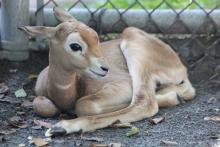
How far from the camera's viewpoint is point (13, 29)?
476cm

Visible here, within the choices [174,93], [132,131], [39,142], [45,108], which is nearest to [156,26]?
[174,93]

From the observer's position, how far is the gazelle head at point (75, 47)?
3.74m

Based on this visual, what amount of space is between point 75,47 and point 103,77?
11.4 inches

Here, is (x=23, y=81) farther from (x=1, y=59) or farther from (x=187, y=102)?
(x=187, y=102)

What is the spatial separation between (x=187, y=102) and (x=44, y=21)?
1.17 metres

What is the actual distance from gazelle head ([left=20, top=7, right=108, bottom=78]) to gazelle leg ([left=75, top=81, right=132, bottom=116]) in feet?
0.70

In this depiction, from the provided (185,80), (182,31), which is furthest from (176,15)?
(185,80)

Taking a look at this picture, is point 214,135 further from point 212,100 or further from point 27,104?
point 27,104

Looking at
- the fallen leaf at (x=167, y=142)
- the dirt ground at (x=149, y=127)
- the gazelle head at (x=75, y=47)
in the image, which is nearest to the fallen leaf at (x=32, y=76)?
the dirt ground at (x=149, y=127)

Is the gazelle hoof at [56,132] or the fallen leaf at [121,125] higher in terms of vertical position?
the fallen leaf at [121,125]

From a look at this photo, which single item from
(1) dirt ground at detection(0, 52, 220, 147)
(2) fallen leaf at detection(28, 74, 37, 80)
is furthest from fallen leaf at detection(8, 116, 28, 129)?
(2) fallen leaf at detection(28, 74, 37, 80)

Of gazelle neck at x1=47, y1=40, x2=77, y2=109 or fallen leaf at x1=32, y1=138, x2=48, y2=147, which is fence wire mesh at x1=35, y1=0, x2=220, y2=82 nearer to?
gazelle neck at x1=47, y1=40, x2=77, y2=109

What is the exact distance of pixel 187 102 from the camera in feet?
14.6

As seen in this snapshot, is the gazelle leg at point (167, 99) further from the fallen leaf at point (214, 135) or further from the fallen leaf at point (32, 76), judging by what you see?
the fallen leaf at point (32, 76)
